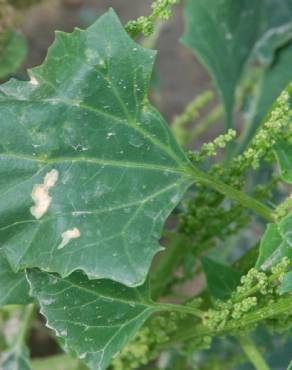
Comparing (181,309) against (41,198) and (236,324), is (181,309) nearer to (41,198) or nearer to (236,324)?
(236,324)

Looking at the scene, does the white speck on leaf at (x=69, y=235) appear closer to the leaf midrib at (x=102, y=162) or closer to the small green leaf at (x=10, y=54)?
the leaf midrib at (x=102, y=162)

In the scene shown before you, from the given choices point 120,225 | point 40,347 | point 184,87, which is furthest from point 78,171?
point 184,87

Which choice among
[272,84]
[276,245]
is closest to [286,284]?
[276,245]

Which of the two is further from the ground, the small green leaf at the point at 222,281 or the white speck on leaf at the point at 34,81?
the white speck on leaf at the point at 34,81

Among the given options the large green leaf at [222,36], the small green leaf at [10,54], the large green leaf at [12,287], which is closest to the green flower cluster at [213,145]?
the large green leaf at [12,287]

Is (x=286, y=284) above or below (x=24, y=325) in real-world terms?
above
